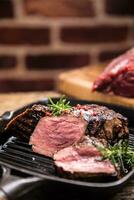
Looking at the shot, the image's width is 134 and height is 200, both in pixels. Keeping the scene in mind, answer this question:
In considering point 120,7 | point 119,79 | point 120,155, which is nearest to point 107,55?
point 120,7

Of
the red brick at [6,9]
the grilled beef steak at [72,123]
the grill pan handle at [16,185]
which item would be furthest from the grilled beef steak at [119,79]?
the grill pan handle at [16,185]

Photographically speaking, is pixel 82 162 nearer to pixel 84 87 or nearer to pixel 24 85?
pixel 84 87

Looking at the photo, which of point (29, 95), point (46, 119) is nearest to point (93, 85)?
point (29, 95)

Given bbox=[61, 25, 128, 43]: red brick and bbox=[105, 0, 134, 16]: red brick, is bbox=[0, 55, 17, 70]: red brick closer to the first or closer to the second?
bbox=[61, 25, 128, 43]: red brick

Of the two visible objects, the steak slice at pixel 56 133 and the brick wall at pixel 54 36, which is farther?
the brick wall at pixel 54 36

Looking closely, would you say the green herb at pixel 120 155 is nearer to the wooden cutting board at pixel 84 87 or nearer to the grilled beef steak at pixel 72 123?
the grilled beef steak at pixel 72 123

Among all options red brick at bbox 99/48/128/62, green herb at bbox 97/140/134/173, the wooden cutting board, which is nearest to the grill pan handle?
green herb at bbox 97/140/134/173
